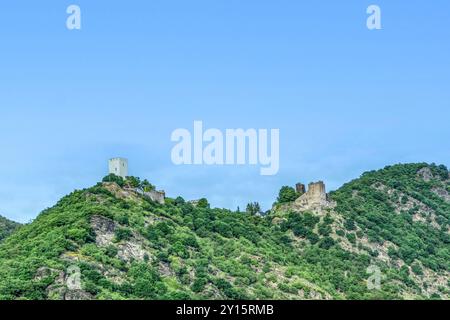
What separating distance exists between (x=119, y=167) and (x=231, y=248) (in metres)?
18.4

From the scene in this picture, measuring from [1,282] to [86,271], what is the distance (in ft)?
28.2

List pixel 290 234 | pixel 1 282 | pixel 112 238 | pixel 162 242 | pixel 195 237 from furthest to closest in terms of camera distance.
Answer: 1. pixel 290 234
2. pixel 195 237
3. pixel 162 242
4. pixel 112 238
5. pixel 1 282

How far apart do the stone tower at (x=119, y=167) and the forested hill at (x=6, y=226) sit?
3826 centimetres

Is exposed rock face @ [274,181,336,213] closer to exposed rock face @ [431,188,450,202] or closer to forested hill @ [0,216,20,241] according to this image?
exposed rock face @ [431,188,450,202]

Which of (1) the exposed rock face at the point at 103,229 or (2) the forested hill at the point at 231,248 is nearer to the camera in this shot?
(2) the forested hill at the point at 231,248

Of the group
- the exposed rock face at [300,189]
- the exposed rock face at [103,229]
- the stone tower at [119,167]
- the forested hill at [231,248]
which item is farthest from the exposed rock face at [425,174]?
the exposed rock face at [103,229]

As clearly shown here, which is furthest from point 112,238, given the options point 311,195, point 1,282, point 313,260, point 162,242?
point 311,195

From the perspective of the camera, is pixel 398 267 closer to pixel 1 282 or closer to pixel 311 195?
pixel 311 195

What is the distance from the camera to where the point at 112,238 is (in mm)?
99875

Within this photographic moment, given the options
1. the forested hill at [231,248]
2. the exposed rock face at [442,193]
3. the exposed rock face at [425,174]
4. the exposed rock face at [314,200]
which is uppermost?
the exposed rock face at [425,174]

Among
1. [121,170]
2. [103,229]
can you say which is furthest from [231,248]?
[103,229]

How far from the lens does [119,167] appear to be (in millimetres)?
117312

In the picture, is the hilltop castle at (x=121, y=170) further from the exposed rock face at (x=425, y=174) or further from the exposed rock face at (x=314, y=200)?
the exposed rock face at (x=425, y=174)

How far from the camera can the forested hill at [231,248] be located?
90.0 m
